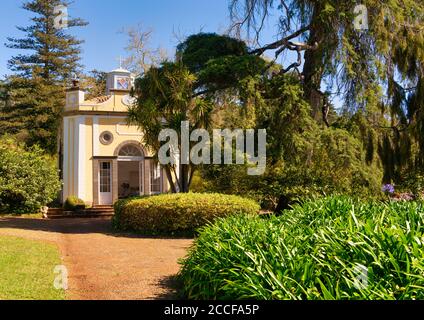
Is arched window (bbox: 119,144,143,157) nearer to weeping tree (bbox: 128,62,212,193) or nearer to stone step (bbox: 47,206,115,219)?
stone step (bbox: 47,206,115,219)

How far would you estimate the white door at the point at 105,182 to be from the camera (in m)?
21.2

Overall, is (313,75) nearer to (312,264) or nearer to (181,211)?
(181,211)

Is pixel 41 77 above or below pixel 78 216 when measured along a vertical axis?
above

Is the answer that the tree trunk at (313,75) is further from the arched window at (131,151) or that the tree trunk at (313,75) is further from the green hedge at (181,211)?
the arched window at (131,151)

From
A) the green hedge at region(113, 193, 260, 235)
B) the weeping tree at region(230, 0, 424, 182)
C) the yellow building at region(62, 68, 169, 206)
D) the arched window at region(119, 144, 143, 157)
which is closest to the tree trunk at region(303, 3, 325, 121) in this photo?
the weeping tree at region(230, 0, 424, 182)

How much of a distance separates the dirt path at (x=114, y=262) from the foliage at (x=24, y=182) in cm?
603

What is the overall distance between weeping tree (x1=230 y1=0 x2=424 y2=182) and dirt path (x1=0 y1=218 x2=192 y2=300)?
7043 mm

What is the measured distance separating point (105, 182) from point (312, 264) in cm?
1820

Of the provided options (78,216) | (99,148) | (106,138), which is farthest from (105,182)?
(78,216)

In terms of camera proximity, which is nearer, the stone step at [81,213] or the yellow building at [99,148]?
the stone step at [81,213]

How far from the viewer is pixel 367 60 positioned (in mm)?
13758

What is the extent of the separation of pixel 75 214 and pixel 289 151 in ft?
35.7

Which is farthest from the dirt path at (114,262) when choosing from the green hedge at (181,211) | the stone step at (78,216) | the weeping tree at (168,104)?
the stone step at (78,216)

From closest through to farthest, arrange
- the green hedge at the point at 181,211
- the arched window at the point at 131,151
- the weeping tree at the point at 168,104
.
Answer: the green hedge at the point at 181,211
the weeping tree at the point at 168,104
the arched window at the point at 131,151
